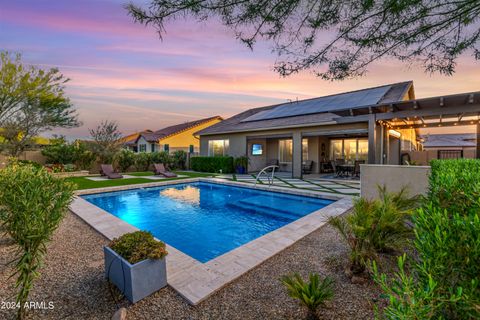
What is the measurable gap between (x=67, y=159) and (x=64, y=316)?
18.5 metres

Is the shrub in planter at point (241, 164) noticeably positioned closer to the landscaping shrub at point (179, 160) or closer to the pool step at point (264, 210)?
the landscaping shrub at point (179, 160)

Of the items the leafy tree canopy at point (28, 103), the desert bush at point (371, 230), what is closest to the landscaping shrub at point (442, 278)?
the desert bush at point (371, 230)

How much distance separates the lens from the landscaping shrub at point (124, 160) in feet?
63.1

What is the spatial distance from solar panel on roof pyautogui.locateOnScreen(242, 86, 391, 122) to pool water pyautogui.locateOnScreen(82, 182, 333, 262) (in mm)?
7587

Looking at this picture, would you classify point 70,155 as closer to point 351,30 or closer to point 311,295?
point 351,30

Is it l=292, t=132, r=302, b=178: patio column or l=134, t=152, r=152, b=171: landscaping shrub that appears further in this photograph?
l=134, t=152, r=152, b=171: landscaping shrub

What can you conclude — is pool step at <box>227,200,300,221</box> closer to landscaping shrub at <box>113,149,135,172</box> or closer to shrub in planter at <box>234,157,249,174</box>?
shrub in planter at <box>234,157,249,174</box>

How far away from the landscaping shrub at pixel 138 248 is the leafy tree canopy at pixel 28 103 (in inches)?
740

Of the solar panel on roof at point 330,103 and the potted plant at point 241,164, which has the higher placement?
the solar panel on roof at point 330,103

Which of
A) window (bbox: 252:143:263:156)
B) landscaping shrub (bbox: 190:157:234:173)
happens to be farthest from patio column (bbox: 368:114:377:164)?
window (bbox: 252:143:263:156)

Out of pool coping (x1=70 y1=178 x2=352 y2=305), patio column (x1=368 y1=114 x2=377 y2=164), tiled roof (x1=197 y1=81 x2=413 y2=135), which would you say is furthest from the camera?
tiled roof (x1=197 y1=81 x2=413 y2=135)

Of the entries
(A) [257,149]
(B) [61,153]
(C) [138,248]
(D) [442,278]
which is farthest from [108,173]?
(D) [442,278]

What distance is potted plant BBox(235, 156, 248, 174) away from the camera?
18234mm

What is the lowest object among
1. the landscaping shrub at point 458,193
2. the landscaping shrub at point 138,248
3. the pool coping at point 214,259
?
the pool coping at point 214,259
